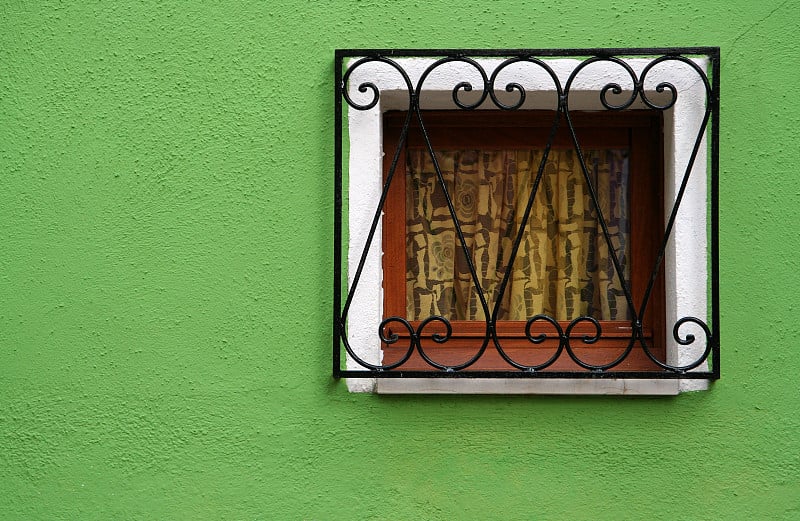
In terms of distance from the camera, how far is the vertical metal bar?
2.57m

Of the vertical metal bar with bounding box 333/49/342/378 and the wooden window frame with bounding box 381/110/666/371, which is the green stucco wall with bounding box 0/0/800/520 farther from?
the wooden window frame with bounding box 381/110/666/371

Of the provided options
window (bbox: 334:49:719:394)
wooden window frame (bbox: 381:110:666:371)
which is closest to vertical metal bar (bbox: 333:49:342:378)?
window (bbox: 334:49:719:394)

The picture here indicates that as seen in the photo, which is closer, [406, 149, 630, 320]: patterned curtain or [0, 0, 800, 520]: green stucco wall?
[0, 0, 800, 520]: green stucco wall

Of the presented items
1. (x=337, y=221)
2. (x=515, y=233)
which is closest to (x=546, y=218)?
(x=515, y=233)

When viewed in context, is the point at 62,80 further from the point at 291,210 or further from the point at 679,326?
the point at 679,326

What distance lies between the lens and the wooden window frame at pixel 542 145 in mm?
2766

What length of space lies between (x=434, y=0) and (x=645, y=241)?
1049mm

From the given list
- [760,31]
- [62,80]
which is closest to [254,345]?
[62,80]

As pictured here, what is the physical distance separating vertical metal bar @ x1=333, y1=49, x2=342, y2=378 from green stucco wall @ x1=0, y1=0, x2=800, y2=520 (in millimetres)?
51

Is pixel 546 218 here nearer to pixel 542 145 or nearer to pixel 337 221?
pixel 542 145

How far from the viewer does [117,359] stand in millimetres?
2648

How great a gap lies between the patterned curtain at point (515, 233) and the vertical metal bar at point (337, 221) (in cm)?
31

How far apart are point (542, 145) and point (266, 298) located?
1.05m

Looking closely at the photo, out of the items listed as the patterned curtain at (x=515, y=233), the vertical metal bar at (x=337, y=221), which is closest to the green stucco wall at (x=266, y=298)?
the vertical metal bar at (x=337, y=221)
